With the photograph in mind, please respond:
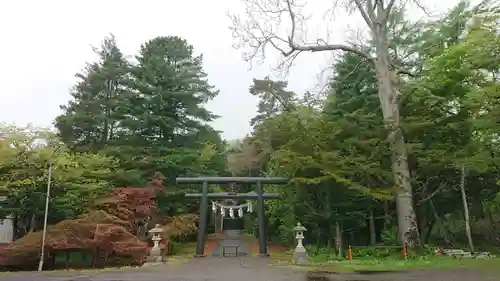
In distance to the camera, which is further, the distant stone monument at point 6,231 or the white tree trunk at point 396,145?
the distant stone monument at point 6,231

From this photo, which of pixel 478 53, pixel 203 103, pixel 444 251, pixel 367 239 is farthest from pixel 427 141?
pixel 203 103

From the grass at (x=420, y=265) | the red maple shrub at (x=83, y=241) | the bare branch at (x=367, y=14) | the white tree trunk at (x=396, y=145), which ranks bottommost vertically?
the grass at (x=420, y=265)

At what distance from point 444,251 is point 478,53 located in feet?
25.1

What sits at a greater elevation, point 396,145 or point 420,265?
point 396,145

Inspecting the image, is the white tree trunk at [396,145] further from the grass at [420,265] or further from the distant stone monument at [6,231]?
the distant stone monument at [6,231]

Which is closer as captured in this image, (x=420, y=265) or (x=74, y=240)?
(x=420, y=265)

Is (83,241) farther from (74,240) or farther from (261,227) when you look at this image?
(261,227)

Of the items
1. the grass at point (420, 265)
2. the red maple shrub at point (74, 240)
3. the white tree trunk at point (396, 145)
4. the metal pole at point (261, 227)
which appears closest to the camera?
the grass at point (420, 265)

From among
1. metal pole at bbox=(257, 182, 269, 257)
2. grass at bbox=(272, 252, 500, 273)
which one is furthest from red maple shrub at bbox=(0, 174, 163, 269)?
grass at bbox=(272, 252, 500, 273)

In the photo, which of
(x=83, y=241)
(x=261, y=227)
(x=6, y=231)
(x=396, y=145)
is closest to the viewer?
(x=83, y=241)

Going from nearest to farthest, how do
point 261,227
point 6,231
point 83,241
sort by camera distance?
1. point 83,241
2. point 261,227
3. point 6,231

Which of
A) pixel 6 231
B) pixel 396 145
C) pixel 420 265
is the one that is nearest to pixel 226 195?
pixel 396 145

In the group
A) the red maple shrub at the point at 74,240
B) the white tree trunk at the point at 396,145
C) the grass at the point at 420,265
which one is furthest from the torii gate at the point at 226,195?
the grass at the point at 420,265

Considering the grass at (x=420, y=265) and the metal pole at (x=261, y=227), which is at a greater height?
the metal pole at (x=261, y=227)
